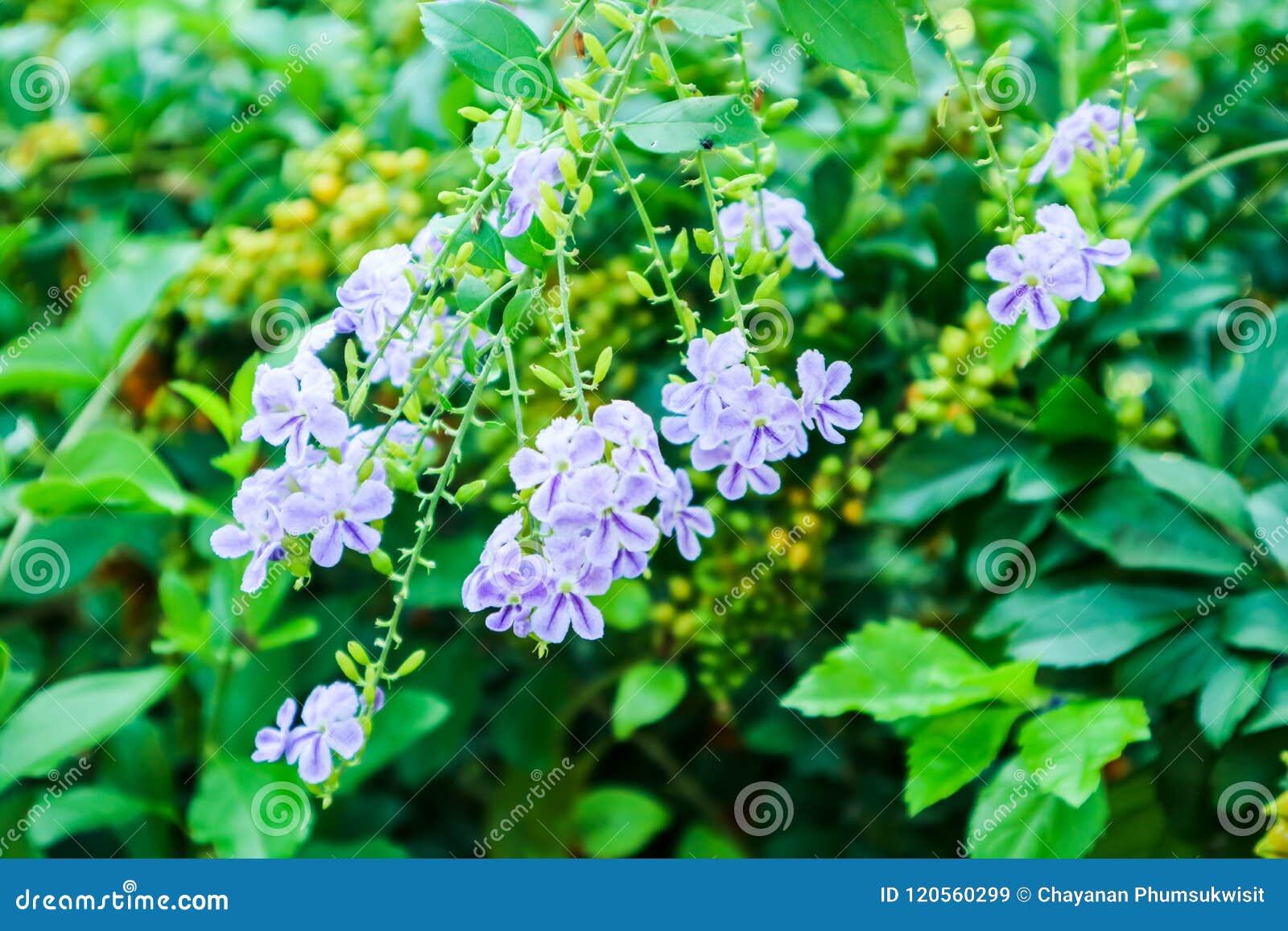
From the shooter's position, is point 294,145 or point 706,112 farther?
point 294,145

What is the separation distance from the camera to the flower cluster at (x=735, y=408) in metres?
0.63

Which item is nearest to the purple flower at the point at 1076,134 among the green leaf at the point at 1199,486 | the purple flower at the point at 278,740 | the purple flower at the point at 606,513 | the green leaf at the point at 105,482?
the green leaf at the point at 1199,486

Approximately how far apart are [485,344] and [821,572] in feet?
1.75

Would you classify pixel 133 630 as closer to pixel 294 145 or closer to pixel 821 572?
pixel 294 145

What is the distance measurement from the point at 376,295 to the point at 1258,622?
77cm

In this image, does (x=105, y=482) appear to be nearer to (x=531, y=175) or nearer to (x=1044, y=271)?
(x=531, y=175)

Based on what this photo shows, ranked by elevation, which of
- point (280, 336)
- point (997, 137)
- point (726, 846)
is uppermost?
point (997, 137)

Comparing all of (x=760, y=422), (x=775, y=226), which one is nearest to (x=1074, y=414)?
(x=775, y=226)

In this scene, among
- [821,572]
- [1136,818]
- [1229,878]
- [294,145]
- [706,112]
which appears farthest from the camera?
[294,145]

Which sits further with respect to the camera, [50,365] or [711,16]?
[50,365]

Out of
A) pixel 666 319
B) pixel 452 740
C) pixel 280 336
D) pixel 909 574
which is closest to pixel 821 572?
pixel 909 574

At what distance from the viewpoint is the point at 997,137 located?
1.21 m

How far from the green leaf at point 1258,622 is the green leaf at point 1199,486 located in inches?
2.6

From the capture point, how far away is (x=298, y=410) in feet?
2.17
